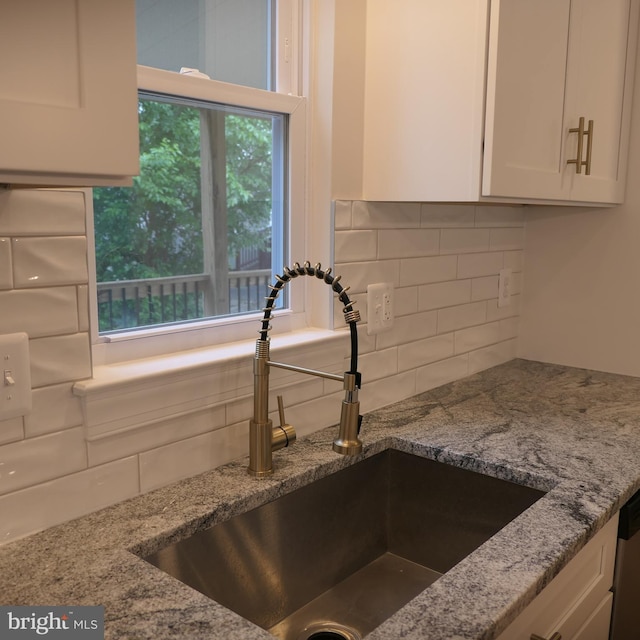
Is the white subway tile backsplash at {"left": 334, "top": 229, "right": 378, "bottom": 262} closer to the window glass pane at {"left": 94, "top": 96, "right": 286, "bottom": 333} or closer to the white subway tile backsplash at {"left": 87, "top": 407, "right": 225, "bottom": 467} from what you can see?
the window glass pane at {"left": 94, "top": 96, "right": 286, "bottom": 333}

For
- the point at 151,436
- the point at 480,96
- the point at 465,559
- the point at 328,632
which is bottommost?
the point at 328,632

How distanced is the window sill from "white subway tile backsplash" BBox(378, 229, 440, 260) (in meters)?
0.32

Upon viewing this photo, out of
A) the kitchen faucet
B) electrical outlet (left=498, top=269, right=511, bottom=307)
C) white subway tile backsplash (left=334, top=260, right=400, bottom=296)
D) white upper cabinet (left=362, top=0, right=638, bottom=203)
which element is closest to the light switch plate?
the kitchen faucet

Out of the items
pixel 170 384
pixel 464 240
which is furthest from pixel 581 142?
pixel 170 384

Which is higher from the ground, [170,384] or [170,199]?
[170,199]

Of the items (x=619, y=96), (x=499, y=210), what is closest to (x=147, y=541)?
(x=499, y=210)

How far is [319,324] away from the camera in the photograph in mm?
1560

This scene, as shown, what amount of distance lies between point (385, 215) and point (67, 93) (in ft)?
3.28

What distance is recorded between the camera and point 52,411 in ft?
3.39

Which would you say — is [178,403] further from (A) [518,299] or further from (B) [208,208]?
(A) [518,299]

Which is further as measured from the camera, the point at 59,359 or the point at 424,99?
the point at 424,99

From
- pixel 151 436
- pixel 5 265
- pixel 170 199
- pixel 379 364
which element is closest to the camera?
pixel 5 265

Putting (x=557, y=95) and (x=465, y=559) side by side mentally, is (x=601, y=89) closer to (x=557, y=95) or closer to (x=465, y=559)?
(x=557, y=95)

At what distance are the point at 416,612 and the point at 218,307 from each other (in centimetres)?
76
